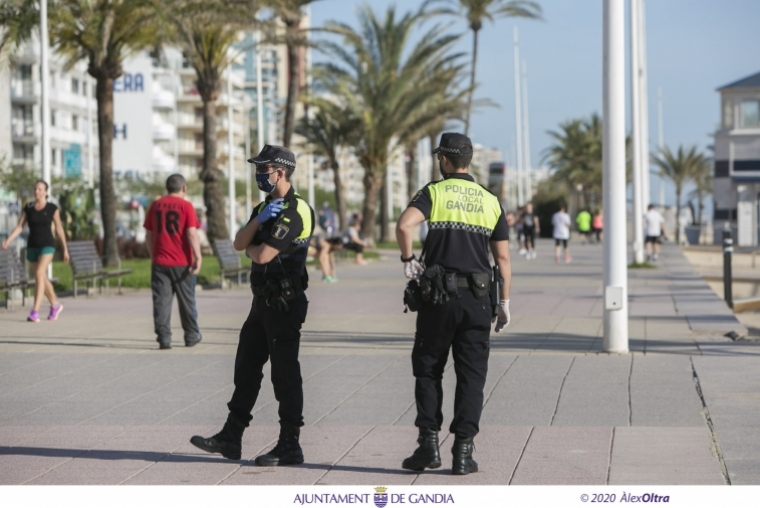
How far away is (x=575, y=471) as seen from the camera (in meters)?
6.31

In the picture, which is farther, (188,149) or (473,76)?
(188,149)

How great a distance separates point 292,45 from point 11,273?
18.3 meters

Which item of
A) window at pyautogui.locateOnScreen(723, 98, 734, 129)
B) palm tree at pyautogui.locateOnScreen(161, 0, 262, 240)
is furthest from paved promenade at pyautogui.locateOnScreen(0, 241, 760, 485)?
window at pyautogui.locateOnScreen(723, 98, 734, 129)

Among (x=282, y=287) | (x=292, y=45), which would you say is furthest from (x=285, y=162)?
(x=292, y=45)

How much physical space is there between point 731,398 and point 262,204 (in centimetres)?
400

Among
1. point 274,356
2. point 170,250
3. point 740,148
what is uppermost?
point 740,148

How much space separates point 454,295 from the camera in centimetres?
620

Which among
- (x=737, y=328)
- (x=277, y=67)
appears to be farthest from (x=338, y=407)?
(x=277, y=67)

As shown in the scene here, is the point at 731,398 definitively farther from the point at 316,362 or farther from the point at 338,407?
the point at 316,362

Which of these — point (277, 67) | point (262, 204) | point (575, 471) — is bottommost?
point (575, 471)

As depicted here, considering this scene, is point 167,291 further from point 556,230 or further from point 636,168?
point 556,230

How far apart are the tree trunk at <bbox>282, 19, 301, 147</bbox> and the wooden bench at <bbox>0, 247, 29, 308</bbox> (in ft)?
57.4

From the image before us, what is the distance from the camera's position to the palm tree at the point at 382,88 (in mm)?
44469

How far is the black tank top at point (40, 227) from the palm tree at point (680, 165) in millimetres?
79104
